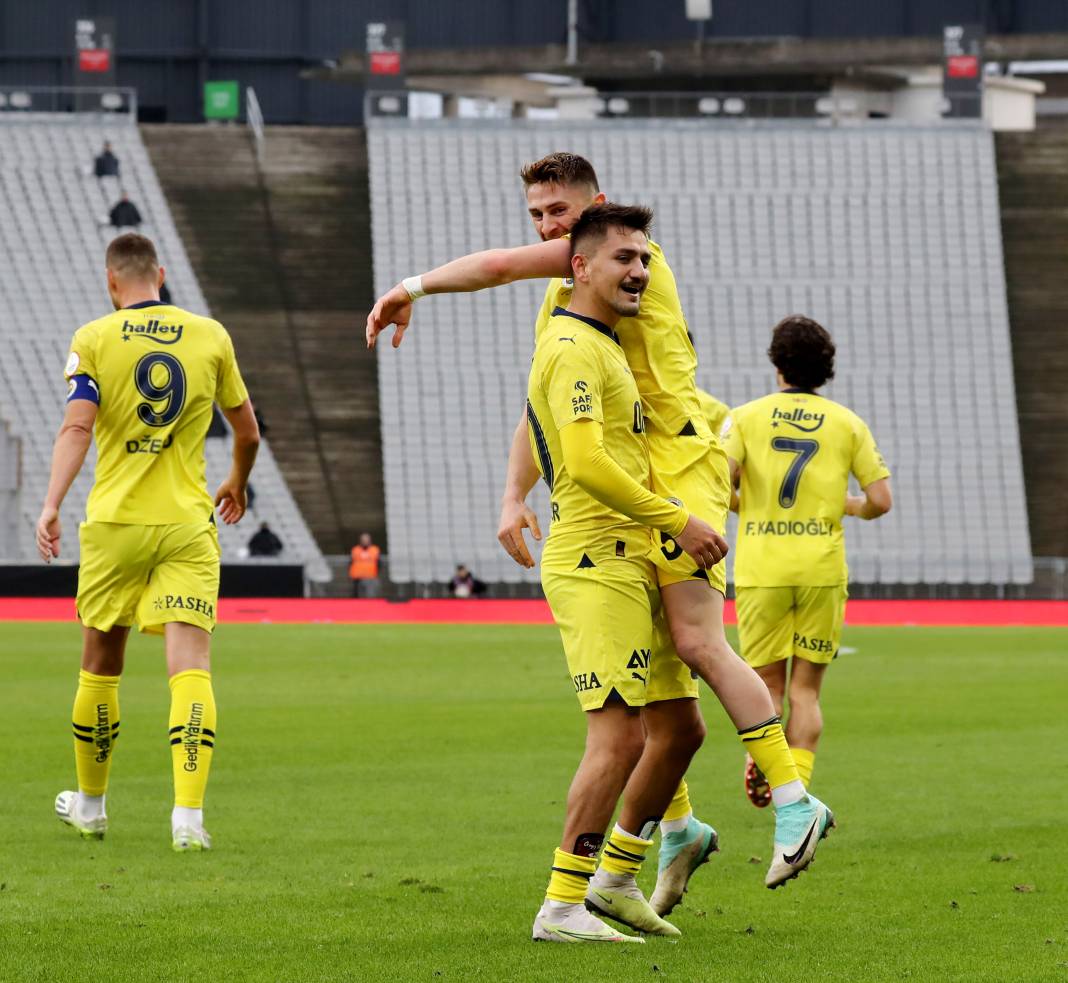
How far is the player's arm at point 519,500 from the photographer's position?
6109 mm

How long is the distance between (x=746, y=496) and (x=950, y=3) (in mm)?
42894

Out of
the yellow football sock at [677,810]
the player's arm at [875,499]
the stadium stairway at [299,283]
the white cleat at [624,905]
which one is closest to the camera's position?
the white cleat at [624,905]

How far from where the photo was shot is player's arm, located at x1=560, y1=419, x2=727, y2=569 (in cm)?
553

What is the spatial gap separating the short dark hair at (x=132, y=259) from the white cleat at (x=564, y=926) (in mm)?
3468

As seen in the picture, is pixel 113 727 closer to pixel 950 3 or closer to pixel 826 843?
pixel 826 843

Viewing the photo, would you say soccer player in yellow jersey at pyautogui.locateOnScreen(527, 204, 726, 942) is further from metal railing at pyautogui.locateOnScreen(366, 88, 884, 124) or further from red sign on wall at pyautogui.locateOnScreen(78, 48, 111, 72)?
red sign on wall at pyautogui.locateOnScreen(78, 48, 111, 72)

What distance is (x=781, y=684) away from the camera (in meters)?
8.73

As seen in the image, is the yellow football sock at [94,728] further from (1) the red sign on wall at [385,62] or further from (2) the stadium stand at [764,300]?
(1) the red sign on wall at [385,62]

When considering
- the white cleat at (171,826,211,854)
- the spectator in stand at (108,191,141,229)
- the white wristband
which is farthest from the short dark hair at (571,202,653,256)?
the spectator in stand at (108,191,141,229)

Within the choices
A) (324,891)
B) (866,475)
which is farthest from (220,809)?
(866,475)

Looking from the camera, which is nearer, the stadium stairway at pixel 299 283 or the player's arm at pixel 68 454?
the player's arm at pixel 68 454

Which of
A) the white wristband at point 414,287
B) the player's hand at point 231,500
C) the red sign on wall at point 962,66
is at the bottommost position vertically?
the player's hand at point 231,500

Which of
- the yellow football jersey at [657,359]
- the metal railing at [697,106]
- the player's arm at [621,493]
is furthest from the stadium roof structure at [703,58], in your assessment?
the player's arm at [621,493]

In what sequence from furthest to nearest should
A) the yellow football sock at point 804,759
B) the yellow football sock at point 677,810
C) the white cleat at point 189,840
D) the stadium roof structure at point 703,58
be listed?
the stadium roof structure at point 703,58
the yellow football sock at point 804,759
the white cleat at point 189,840
the yellow football sock at point 677,810
